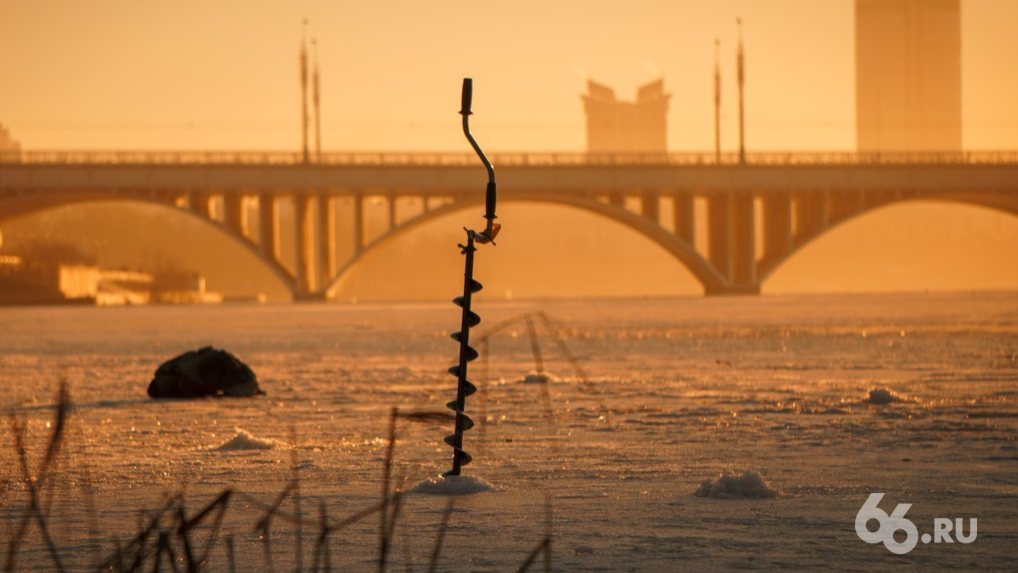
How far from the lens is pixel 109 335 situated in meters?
36.2

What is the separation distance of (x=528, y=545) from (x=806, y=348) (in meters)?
19.1

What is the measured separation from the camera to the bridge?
3236 inches

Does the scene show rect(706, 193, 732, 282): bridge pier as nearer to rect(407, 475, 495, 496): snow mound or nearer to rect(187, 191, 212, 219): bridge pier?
rect(187, 191, 212, 219): bridge pier

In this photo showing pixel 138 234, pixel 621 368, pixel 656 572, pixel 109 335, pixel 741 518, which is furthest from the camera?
pixel 138 234

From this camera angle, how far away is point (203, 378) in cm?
1583

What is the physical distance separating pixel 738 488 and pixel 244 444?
3918mm

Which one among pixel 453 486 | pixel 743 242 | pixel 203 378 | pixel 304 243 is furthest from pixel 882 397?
pixel 743 242

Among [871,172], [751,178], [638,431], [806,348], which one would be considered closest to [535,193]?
[751,178]

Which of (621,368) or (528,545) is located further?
(621,368)

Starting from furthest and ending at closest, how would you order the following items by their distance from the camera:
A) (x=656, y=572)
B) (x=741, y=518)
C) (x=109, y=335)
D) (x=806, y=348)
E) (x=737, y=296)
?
(x=737, y=296), (x=109, y=335), (x=806, y=348), (x=741, y=518), (x=656, y=572)

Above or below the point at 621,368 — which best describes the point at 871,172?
above

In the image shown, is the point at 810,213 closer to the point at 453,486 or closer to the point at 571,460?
the point at 571,460

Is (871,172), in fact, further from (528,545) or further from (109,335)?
(528,545)

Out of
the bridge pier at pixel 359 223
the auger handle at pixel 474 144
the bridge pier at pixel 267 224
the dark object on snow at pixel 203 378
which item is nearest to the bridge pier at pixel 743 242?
the bridge pier at pixel 359 223
